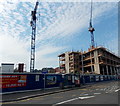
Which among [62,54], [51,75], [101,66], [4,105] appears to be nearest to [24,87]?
[51,75]

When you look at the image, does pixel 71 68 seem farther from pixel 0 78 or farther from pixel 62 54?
pixel 0 78

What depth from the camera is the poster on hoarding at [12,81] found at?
15169 millimetres

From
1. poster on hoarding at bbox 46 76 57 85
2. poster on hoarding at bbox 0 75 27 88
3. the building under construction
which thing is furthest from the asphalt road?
the building under construction

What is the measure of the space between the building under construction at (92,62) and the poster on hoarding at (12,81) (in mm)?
41673

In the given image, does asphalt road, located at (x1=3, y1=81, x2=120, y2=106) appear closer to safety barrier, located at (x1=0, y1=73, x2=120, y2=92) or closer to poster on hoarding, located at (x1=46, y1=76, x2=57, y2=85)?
safety barrier, located at (x1=0, y1=73, x2=120, y2=92)

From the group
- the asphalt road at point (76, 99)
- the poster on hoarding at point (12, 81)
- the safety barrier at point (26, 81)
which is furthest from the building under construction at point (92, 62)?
the asphalt road at point (76, 99)

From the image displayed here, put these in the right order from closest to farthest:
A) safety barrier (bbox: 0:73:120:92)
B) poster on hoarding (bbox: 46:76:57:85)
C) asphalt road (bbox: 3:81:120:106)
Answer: asphalt road (bbox: 3:81:120:106)
safety barrier (bbox: 0:73:120:92)
poster on hoarding (bbox: 46:76:57:85)

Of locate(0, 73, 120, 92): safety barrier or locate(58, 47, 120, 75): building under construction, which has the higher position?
locate(58, 47, 120, 75): building under construction

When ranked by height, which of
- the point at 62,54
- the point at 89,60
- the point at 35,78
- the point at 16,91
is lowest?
the point at 16,91

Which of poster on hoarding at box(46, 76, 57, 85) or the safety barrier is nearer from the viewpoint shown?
the safety barrier

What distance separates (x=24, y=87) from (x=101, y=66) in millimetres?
50454

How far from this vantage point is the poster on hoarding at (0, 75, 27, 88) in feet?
49.8

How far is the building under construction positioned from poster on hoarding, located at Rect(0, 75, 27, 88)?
41.7 m

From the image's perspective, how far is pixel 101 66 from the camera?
60094 mm
